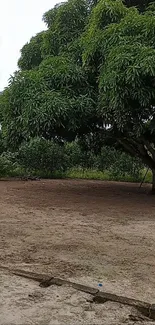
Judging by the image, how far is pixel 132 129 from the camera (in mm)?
8680

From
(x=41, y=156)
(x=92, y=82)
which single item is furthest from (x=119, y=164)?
(x=92, y=82)

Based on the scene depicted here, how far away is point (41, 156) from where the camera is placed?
16.4m

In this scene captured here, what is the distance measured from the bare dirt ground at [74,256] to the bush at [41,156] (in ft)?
25.0

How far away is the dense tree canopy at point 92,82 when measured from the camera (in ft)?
23.5

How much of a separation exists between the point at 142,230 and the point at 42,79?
4458 mm

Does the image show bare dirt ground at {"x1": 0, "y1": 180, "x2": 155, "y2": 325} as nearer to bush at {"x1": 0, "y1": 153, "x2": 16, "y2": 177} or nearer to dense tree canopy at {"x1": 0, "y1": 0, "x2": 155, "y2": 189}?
dense tree canopy at {"x1": 0, "y1": 0, "x2": 155, "y2": 189}

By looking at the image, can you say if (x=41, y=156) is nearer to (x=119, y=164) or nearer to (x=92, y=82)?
(x=119, y=164)

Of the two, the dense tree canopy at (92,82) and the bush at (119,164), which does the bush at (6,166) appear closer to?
the bush at (119,164)

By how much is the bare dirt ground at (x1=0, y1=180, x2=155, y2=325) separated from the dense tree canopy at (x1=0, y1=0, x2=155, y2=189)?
6.57ft

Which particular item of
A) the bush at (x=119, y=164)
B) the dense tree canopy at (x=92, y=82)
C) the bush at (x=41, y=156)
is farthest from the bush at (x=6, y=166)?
the dense tree canopy at (x=92, y=82)

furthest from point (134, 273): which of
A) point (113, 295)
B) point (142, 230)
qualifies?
point (142, 230)

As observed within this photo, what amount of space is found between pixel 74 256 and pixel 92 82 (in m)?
5.80

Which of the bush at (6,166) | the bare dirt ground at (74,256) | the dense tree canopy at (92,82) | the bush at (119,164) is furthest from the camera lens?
the bush at (119,164)

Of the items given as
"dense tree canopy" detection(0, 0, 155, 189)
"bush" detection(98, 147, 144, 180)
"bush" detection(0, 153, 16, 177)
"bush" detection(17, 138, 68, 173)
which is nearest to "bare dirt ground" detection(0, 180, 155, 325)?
"dense tree canopy" detection(0, 0, 155, 189)
